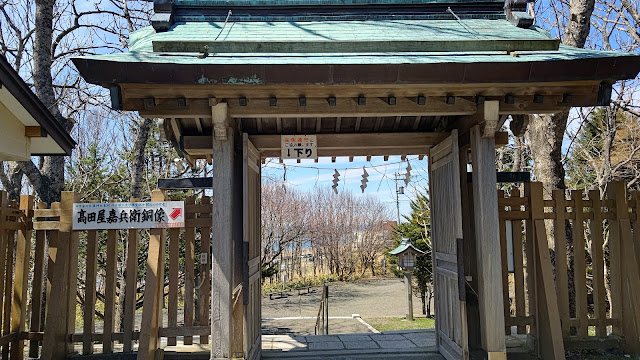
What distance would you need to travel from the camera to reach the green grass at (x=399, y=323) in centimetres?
1206

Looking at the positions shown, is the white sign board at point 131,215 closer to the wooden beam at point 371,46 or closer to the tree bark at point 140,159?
the wooden beam at point 371,46

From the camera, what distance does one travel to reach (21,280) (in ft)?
17.8

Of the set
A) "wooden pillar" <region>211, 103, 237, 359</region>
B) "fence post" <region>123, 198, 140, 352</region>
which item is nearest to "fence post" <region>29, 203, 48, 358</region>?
"fence post" <region>123, 198, 140, 352</region>

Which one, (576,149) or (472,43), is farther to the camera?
(576,149)

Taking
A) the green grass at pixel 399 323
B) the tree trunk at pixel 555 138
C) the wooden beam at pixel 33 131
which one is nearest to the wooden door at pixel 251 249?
the wooden beam at pixel 33 131

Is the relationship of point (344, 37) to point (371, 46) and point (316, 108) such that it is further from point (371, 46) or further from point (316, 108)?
point (316, 108)

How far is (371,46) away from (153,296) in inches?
138

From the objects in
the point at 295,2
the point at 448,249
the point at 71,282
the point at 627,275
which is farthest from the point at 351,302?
the point at 295,2

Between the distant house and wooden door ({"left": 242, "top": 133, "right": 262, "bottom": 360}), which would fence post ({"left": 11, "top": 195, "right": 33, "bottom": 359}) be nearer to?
the distant house

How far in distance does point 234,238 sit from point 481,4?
164 inches

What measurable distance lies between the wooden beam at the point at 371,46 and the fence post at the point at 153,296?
6.49ft

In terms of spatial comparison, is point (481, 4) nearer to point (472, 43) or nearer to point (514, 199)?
point (472, 43)

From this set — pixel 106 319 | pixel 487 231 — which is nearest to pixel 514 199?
pixel 487 231

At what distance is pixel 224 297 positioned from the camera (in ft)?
14.7
